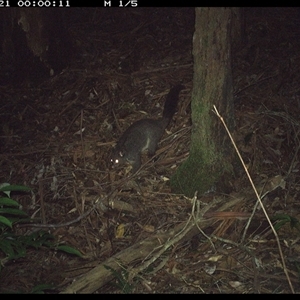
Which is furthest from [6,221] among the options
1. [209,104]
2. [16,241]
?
[209,104]

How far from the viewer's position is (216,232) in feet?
13.5

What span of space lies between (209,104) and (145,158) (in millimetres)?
1440

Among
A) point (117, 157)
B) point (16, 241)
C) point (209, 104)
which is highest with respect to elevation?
point (209, 104)

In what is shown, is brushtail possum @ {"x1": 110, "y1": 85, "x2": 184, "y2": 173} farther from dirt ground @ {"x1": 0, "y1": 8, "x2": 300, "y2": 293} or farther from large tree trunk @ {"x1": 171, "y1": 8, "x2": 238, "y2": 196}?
large tree trunk @ {"x1": 171, "y1": 8, "x2": 238, "y2": 196}

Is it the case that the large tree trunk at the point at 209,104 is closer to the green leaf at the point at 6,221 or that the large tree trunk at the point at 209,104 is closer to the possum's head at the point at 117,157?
the possum's head at the point at 117,157

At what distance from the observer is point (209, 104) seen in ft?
14.6

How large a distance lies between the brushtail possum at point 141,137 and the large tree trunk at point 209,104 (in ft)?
2.19

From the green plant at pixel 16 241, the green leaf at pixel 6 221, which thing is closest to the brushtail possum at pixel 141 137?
the green plant at pixel 16 241

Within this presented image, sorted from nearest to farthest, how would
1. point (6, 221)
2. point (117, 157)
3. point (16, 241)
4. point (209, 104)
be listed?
point (6, 221), point (16, 241), point (209, 104), point (117, 157)

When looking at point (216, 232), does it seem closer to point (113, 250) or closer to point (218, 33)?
point (113, 250)

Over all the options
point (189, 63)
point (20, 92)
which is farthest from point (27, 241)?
point (189, 63)

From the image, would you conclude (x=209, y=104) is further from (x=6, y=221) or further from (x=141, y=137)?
(x=6, y=221)

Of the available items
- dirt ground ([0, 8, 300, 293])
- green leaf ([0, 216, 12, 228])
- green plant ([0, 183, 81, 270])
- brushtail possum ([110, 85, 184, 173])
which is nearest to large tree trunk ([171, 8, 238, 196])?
dirt ground ([0, 8, 300, 293])

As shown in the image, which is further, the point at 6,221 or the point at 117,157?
the point at 117,157
